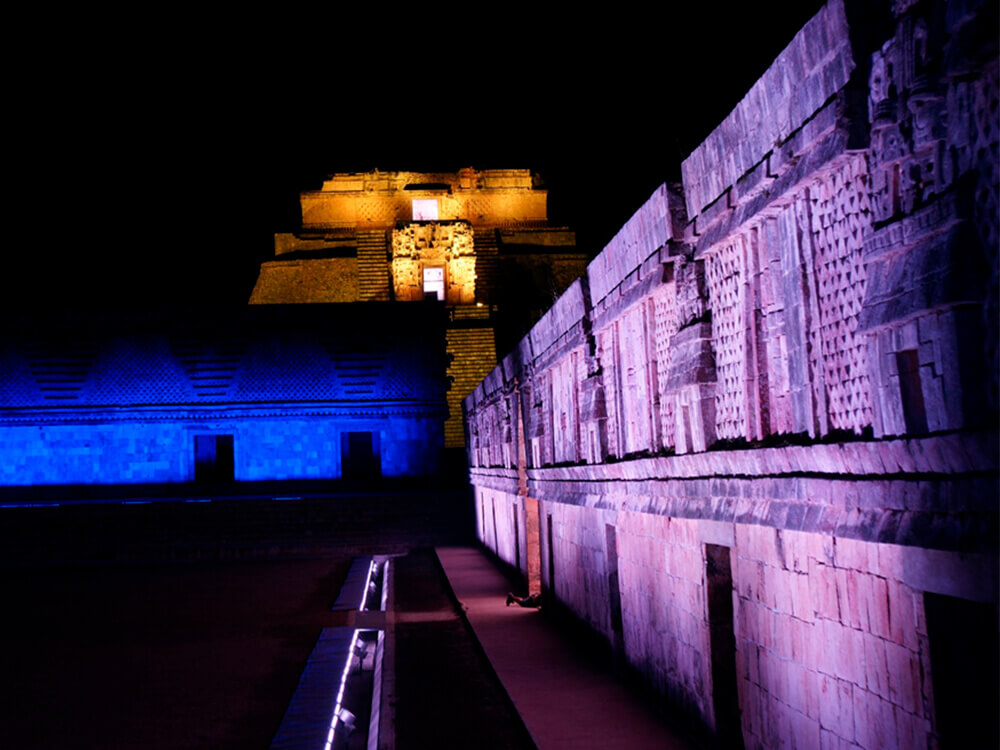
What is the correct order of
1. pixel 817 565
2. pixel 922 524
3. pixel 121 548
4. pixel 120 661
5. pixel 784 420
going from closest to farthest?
pixel 922 524 < pixel 817 565 < pixel 784 420 < pixel 120 661 < pixel 121 548

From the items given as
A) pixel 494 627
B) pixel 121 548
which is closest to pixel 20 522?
pixel 121 548

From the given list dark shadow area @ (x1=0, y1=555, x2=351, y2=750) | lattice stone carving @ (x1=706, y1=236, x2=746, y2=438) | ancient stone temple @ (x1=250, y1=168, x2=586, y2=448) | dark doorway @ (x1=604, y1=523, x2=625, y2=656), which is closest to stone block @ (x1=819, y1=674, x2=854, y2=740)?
lattice stone carving @ (x1=706, y1=236, x2=746, y2=438)

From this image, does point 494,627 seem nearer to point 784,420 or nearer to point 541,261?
point 784,420

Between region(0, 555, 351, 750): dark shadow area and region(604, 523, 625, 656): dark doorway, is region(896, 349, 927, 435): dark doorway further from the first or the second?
region(0, 555, 351, 750): dark shadow area

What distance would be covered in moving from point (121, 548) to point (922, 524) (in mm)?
18462

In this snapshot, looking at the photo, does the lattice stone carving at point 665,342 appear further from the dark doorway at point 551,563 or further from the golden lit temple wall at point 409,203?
the golden lit temple wall at point 409,203

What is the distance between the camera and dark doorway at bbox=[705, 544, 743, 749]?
4.57 meters

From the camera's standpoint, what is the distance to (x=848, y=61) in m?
3.06

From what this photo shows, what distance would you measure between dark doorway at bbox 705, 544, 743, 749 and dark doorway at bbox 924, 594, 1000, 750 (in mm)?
1806

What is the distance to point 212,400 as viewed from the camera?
2412 centimetres

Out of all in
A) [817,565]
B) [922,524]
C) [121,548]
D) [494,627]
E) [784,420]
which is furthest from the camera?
[121,548]

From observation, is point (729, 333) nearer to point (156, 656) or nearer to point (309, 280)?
point (156, 656)

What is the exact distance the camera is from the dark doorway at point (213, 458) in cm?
2422

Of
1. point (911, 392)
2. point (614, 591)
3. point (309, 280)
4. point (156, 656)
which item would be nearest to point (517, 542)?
point (156, 656)
